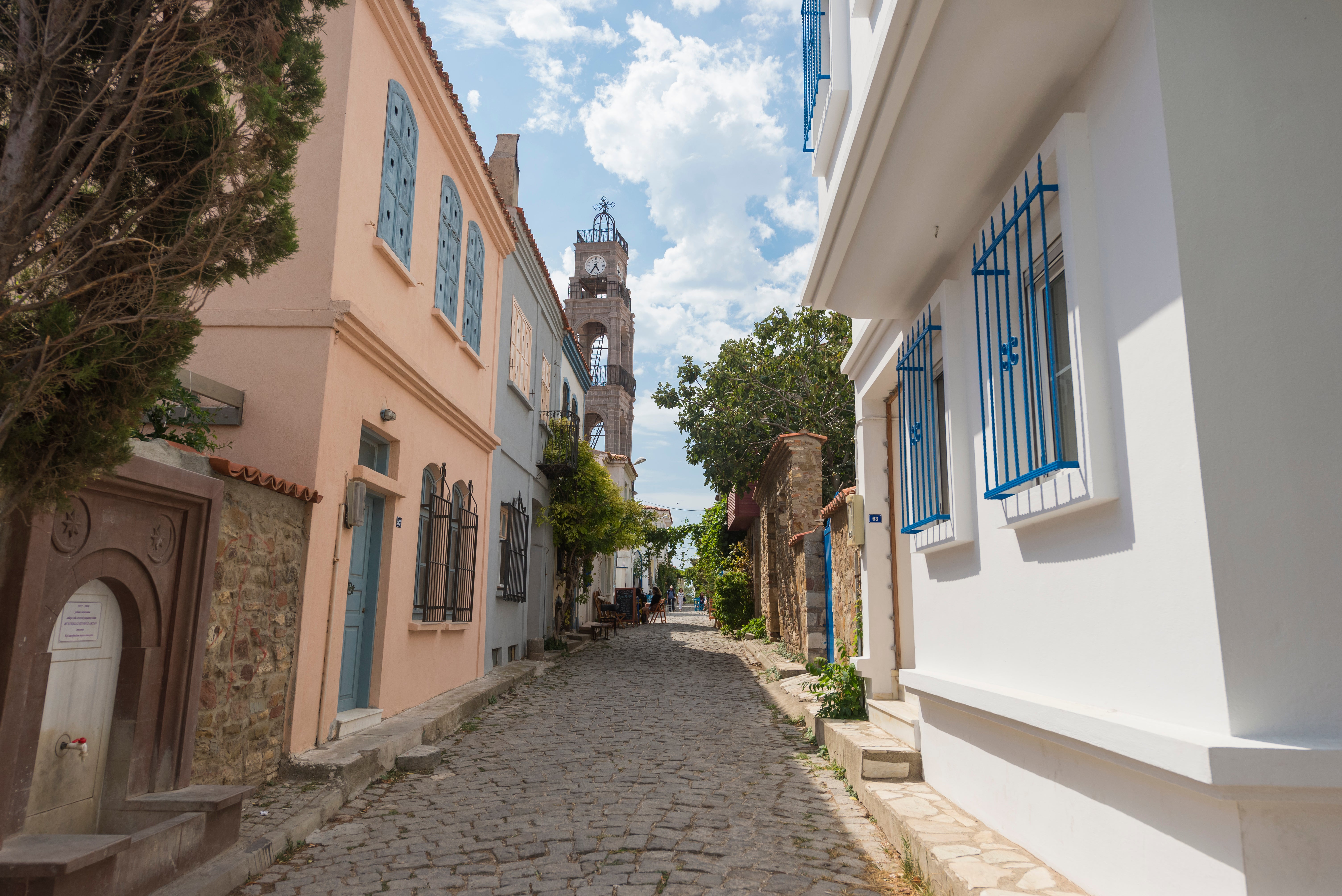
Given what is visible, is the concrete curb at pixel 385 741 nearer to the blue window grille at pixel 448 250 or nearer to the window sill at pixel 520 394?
the blue window grille at pixel 448 250

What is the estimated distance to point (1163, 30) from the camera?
2.44m

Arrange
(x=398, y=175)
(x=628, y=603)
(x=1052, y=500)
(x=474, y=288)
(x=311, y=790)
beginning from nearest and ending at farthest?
(x=1052, y=500)
(x=311, y=790)
(x=398, y=175)
(x=474, y=288)
(x=628, y=603)

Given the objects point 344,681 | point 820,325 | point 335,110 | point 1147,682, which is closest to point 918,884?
point 1147,682

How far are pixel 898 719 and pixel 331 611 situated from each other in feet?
13.4

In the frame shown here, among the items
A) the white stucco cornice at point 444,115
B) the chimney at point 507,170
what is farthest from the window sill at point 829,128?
the chimney at point 507,170

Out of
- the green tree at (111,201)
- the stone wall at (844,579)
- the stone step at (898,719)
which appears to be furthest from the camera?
the stone wall at (844,579)

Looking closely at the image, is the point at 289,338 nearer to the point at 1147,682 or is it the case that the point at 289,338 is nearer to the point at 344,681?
the point at 344,681

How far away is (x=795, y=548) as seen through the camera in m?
13.2

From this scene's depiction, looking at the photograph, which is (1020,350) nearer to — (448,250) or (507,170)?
(448,250)

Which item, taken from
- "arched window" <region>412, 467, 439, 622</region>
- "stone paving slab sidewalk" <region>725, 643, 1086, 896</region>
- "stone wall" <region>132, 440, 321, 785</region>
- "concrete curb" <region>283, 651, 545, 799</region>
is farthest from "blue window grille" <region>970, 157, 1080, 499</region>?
"arched window" <region>412, 467, 439, 622</region>

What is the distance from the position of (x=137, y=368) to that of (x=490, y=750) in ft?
15.8

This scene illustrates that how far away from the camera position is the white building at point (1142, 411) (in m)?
2.14

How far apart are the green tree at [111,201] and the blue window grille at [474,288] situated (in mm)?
6248

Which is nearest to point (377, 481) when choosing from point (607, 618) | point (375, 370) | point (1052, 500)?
point (375, 370)
